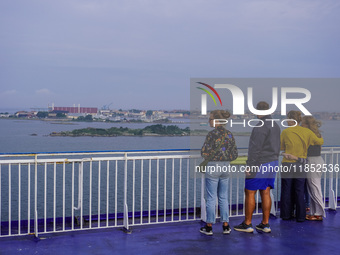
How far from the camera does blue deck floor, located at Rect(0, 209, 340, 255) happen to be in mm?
3994

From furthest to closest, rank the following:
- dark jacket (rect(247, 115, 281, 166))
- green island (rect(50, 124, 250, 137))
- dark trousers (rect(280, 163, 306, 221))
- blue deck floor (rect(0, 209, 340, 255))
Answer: green island (rect(50, 124, 250, 137)) → dark trousers (rect(280, 163, 306, 221)) → dark jacket (rect(247, 115, 281, 166)) → blue deck floor (rect(0, 209, 340, 255))

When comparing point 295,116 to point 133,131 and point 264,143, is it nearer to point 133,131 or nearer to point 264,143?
point 264,143

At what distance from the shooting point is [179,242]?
429 cm

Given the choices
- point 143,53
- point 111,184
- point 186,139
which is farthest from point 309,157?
point 143,53

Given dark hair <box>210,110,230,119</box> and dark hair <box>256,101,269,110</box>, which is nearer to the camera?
dark hair <box>210,110,230,119</box>

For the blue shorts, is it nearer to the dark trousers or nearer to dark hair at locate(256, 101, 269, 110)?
dark hair at locate(256, 101, 269, 110)

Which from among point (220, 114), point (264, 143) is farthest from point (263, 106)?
point (220, 114)

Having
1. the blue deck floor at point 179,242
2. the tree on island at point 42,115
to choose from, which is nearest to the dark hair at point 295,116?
the blue deck floor at point 179,242

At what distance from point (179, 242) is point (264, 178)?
3.67 feet

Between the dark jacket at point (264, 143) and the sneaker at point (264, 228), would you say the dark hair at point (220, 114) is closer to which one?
the dark jacket at point (264, 143)

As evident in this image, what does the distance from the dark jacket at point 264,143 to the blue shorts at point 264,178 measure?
0.21ft

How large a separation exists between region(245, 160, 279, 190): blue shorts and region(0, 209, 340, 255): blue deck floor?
1.78 feet

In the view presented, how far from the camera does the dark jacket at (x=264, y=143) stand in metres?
4.35

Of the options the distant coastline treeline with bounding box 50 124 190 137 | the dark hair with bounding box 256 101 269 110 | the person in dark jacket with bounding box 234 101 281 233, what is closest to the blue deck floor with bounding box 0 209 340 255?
the person in dark jacket with bounding box 234 101 281 233
